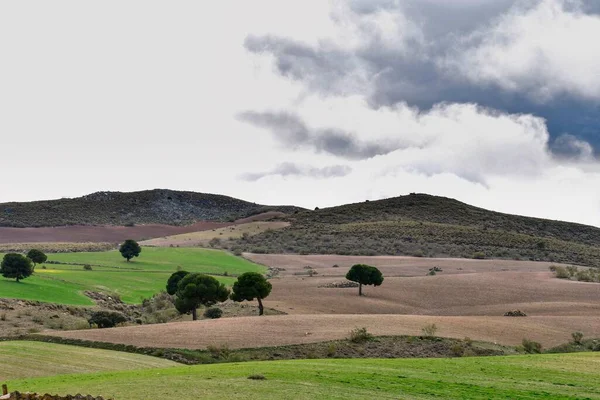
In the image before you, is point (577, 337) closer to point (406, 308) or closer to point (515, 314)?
point (515, 314)

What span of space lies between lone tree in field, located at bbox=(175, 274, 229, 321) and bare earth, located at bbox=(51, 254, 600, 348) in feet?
20.1

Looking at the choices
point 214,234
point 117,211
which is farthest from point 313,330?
point 117,211

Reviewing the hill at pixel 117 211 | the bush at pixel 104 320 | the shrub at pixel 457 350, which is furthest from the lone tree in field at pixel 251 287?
the hill at pixel 117 211

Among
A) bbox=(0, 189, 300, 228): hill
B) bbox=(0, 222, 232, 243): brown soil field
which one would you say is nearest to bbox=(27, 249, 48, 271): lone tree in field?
bbox=(0, 222, 232, 243): brown soil field

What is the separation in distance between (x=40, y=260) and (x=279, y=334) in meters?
43.1

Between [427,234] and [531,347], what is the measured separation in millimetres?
90275

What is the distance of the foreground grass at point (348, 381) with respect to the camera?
23.0 metres

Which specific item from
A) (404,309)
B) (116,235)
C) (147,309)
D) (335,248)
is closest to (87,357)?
(147,309)

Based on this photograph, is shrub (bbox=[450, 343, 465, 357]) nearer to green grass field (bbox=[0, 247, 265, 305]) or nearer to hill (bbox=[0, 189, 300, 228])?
green grass field (bbox=[0, 247, 265, 305])

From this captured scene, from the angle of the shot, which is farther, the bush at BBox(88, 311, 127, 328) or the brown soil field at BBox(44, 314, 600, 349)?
the bush at BBox(88, 311, 127, 328)

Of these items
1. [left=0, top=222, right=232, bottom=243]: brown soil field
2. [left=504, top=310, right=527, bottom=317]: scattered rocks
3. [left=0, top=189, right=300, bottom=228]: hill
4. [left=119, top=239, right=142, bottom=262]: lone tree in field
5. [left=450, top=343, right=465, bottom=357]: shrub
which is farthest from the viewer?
[left=0, top=189, right=300, bottom=228]: hill

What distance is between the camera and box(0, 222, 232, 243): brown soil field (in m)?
120

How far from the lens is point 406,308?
203 ft

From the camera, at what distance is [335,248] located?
385 feet
